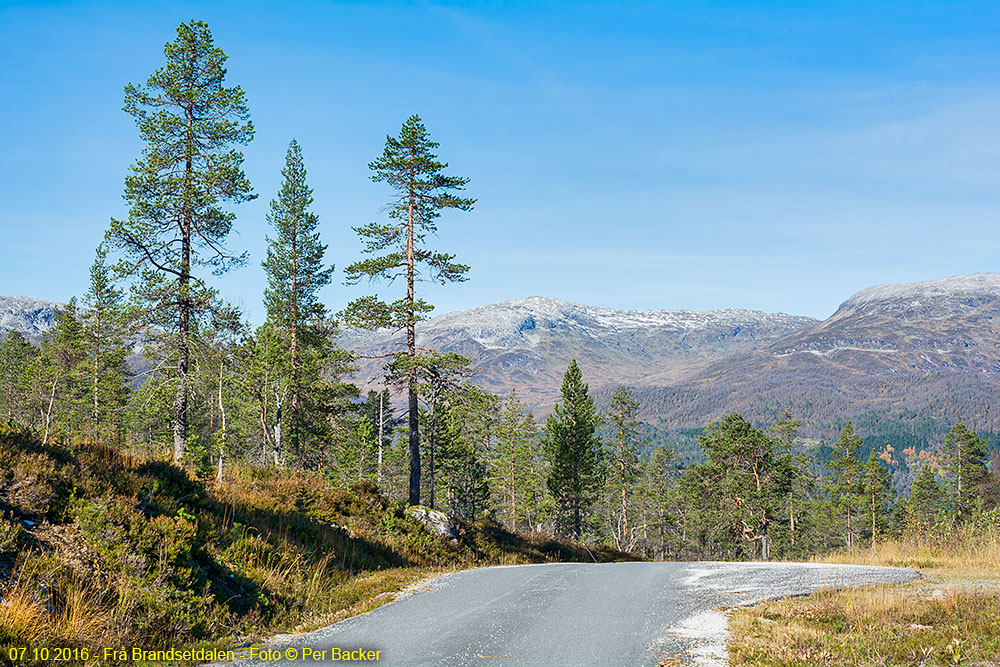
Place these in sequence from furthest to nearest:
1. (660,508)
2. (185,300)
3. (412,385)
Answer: (660,508) < (412,385) < (185,300)

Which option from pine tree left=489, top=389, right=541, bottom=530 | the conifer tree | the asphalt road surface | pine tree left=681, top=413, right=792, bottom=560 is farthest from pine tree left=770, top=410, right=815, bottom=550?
the asphalt road surface

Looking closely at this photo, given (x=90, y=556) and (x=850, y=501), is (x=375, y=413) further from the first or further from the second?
(x=850, y=501)

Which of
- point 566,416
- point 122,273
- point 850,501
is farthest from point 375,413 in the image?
point 850,501

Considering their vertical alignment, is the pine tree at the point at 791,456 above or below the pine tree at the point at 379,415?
below

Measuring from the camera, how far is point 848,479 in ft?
231

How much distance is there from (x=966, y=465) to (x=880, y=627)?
237 ft

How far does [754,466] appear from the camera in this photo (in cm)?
5000

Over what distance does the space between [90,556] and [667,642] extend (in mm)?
→ 6880

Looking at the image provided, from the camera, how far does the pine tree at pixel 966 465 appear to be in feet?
208

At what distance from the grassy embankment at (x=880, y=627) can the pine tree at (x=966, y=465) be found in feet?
219

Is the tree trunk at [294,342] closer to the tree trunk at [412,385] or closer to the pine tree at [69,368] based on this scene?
the tree trunk at [412,385]

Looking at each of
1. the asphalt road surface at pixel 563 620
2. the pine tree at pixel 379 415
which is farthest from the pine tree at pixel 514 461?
the asphalt road surface at pixel 563 620

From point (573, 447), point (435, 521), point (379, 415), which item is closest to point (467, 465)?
point (379, 415)

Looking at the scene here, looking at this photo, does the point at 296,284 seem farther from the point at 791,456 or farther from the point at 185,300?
the point at 791,456
